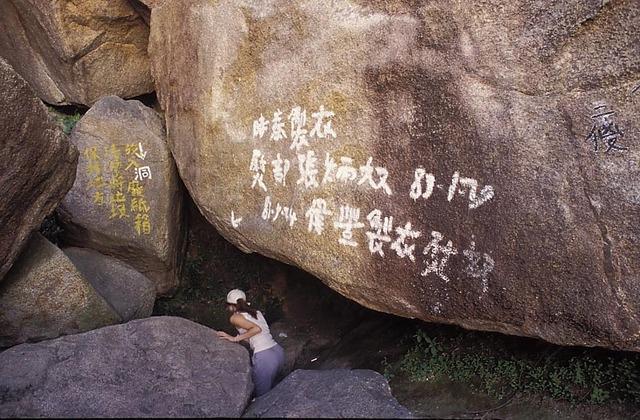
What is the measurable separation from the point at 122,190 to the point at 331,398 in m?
3.56

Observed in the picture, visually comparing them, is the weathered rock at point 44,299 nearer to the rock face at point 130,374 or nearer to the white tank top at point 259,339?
the rock face at point 130,374

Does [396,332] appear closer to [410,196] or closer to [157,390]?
[410,196]

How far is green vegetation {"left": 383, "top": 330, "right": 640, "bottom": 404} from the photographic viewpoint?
14.9ft

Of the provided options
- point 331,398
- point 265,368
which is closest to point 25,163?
point 265,368

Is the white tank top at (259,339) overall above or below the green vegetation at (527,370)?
below

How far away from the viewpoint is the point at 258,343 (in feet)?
17.6

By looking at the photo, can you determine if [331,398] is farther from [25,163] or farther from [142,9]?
[142,9]

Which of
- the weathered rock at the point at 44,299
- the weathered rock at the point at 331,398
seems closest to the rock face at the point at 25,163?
the weathered rock at the point at 44,299

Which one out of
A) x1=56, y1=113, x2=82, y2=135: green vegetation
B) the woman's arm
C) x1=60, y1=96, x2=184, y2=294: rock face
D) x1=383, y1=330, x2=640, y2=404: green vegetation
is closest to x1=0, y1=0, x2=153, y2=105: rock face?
x1=56, y1=113, x2=82, y2=135: green vegetation

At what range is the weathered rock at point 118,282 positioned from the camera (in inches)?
233

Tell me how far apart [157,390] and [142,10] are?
4802 mm

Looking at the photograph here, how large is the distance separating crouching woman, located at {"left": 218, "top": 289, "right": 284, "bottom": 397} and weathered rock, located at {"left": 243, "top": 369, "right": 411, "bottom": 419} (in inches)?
34.9

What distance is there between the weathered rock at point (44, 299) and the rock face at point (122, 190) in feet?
3.78

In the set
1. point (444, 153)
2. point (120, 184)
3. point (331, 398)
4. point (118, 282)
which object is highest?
point (444, 153)
